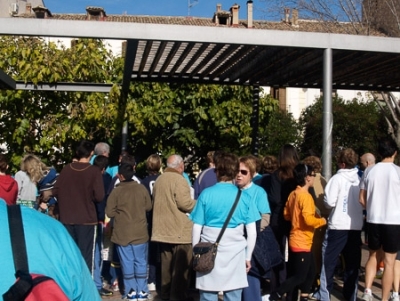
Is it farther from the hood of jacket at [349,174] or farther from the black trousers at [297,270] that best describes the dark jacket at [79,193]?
the hood of jacket at [349,174]

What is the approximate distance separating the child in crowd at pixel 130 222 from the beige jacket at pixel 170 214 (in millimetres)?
155

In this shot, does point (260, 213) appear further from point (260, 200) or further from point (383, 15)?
point (383, 15)

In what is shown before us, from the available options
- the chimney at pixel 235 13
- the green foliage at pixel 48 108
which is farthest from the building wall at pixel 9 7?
the green foliage at pixel 48 108

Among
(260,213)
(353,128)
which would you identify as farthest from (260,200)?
(353,128)

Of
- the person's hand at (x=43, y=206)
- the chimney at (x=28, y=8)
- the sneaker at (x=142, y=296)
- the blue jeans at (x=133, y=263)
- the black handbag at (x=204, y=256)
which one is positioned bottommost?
the sneaker at (x=142, y=296)

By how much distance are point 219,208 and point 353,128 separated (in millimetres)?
23080

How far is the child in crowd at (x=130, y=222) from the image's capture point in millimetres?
7598

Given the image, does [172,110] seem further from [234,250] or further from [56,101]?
[234,250]

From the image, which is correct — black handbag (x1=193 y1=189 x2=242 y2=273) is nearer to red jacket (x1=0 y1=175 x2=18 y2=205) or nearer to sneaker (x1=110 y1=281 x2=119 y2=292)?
red jacket (x1=0 y1=175 x2=18 y2=205)

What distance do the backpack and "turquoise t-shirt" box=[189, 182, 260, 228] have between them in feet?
12.5

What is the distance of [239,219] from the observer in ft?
18.3

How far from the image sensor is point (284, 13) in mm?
20109

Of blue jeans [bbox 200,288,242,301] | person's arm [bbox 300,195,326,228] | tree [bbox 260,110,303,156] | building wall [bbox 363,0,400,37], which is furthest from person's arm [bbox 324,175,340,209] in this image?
tree [bbox 260,110,303,156]

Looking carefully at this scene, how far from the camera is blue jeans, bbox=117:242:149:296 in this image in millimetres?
7711
